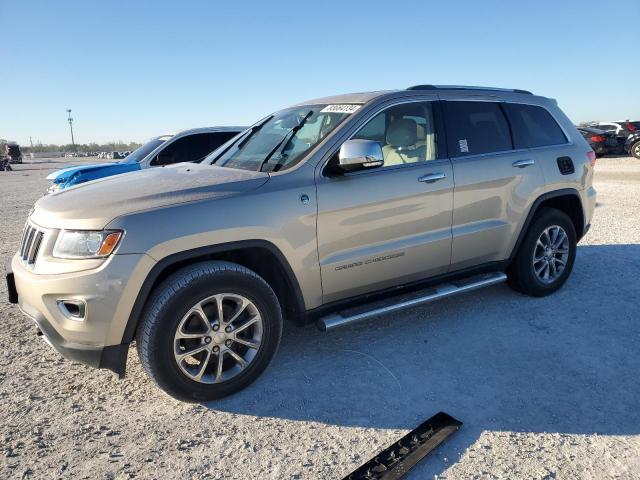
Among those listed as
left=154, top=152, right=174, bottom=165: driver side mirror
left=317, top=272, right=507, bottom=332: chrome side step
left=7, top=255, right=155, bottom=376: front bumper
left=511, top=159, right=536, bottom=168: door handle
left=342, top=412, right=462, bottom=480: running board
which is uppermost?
left=154, top=152, right=174, bottom=165: driver side mirror

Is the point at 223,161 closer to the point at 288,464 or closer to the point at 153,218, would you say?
the point at 153,218

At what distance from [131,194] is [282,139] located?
1.26 metres

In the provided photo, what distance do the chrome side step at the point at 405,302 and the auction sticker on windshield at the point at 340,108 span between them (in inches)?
58.6

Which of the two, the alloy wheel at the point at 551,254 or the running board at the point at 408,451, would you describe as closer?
the running board at the point at 408,451

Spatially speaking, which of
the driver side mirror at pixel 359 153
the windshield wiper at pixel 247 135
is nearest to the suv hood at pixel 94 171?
the windshield wiper at pixel 247 135

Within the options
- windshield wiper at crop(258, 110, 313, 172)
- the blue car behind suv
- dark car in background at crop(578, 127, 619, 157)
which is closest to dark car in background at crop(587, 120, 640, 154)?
dark car in background at crop(578, 127, 619, 157)

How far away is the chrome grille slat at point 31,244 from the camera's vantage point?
2936 mm

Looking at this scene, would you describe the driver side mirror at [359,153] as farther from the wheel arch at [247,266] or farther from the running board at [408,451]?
the running board at [408,451]

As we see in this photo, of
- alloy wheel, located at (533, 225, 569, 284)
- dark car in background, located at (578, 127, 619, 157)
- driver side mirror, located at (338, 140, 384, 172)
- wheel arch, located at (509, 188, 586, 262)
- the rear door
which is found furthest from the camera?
dark car in background, located at (578, 127, 619, 157)

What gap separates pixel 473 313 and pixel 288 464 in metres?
2.44

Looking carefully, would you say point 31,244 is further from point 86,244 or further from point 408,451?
point 408,451

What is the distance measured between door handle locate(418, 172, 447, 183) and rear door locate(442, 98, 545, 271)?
0.18 m

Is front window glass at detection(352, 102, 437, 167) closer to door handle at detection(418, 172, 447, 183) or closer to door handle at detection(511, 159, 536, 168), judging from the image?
door handle at detection(418, 172, 447, 183)

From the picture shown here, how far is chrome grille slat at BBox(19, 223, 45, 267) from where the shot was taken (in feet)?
9.63
